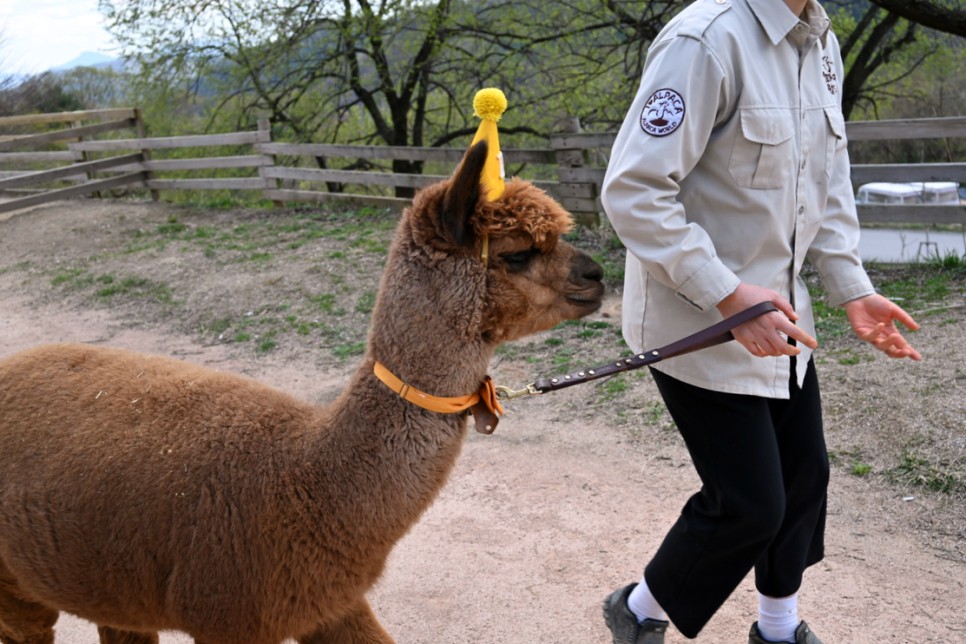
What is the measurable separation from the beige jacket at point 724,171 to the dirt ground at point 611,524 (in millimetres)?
1466

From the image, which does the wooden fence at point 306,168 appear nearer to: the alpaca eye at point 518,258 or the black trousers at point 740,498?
the black trousers at point 740,498

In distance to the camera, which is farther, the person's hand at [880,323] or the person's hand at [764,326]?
the person's hand at [880,323]

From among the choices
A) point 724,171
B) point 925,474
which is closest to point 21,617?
point 724,171

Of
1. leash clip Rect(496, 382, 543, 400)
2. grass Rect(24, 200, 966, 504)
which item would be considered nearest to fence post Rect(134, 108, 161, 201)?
grass Rect(24, 200, 966, 504)

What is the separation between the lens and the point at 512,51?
12117 mm

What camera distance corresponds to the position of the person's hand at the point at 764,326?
215cm

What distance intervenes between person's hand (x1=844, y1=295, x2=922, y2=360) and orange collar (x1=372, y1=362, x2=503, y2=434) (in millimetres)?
1030

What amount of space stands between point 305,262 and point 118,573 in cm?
745

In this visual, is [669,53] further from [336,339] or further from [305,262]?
[305,262]

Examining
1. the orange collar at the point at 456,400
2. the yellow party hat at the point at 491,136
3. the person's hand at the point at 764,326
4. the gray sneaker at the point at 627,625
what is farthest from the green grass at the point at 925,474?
the yellow party hat at the point at 491,136

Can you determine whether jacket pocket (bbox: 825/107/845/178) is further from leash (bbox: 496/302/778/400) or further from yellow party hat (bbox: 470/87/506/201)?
Answer: yellow party hat (bbox: 470/87/506/201)

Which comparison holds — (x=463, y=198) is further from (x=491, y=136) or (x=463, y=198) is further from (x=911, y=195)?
(x=911, y=195)

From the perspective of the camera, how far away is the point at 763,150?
2.26 meters

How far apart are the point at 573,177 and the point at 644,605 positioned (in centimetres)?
796
